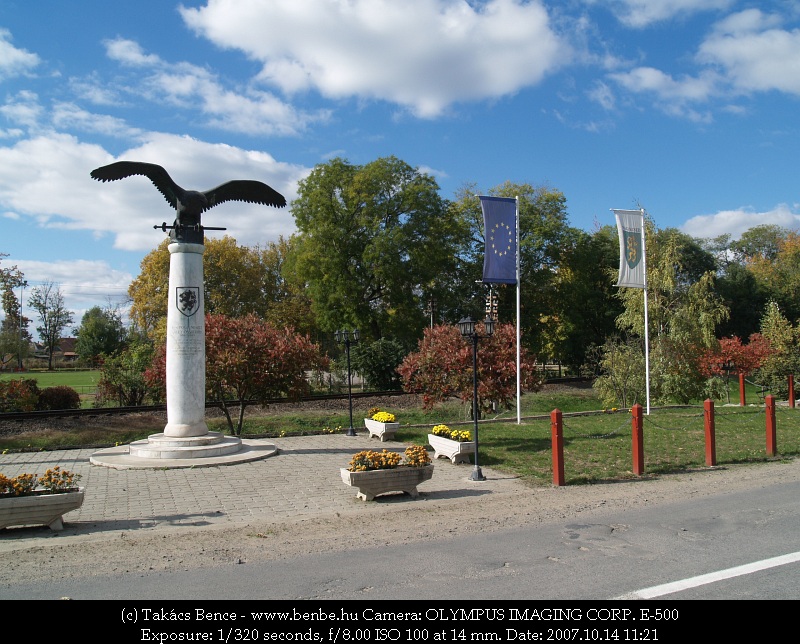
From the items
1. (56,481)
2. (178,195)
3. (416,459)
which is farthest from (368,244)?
(56,481)

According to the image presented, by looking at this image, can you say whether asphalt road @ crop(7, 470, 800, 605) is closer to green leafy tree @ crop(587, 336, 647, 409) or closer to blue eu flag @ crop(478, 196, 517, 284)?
blue eu flag @ crop(478, 196, 517, 284)

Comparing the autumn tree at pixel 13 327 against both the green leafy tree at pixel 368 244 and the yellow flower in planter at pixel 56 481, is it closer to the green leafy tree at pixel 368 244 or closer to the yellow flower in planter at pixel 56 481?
the green leafy tree at pixel 368 244

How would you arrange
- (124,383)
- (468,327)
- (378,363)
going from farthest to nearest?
1. (378,363)
2. (124,383)
3. (468,327)

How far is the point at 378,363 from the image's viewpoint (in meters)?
33.2

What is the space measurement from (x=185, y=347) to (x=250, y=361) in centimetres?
272

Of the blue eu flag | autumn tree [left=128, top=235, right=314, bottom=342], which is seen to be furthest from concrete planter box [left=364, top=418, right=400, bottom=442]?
autumn tree [left=128, top=235, right=314, bottom=342]

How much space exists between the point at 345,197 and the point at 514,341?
18.4 m

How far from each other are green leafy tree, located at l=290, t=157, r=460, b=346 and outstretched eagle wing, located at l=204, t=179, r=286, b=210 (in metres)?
18.3

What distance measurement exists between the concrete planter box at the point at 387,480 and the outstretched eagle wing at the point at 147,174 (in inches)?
328

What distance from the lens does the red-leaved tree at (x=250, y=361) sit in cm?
1617

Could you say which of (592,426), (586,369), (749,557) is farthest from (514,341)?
(586,369)

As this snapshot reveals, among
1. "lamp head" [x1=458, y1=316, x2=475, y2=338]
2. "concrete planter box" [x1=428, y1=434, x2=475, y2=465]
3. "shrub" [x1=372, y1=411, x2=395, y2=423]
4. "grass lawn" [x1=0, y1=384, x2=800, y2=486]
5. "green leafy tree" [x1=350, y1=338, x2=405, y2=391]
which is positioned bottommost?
"grass lawn" [x1=0, y1=384, x2=800, y2=486]

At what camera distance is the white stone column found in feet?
45.6

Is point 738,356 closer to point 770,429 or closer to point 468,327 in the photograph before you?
point 770,429
